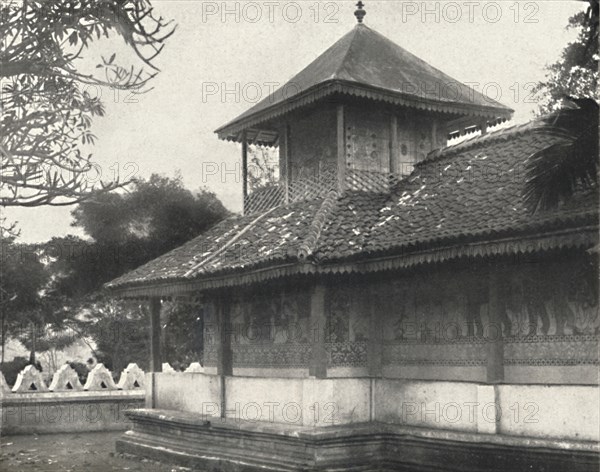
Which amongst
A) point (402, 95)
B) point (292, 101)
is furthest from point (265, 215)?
point (402, 95)

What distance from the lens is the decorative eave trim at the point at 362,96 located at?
15211 mm

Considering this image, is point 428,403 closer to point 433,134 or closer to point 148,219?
point 433,134

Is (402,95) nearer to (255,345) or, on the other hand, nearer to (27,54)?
(255,345)

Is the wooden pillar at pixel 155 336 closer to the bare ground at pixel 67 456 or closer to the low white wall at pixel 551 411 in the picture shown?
the bare ground at pixel 67 456

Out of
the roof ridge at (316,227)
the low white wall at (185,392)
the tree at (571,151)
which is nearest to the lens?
the tree at (571,151)

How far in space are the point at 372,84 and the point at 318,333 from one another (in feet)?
15.7

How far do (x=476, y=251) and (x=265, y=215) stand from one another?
644cm

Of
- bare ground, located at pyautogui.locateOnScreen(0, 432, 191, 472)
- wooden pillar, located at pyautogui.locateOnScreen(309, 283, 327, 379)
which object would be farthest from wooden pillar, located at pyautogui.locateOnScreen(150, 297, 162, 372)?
wooden pillar, located at pyautogui.locateOnScreen(309, 283, 327, 379)

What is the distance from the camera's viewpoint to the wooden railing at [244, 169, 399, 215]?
51.9ft

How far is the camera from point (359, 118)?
53.3 ft

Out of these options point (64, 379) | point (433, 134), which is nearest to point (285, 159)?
point (433, 134)

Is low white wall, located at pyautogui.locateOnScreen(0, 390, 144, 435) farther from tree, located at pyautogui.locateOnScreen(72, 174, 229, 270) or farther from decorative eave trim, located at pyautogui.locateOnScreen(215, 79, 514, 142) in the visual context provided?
tree, located at pyautogui.locateOnScreen(72, 174, 229, 270)

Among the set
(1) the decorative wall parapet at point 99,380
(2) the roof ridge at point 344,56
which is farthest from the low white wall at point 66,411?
(2) the roof ridge at point 344,56

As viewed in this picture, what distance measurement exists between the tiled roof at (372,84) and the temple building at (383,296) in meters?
0.05
